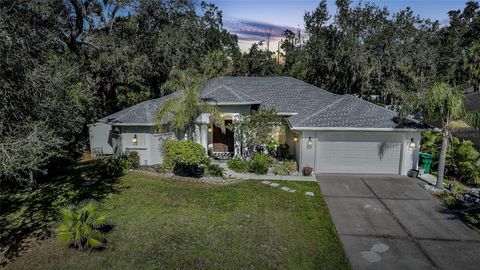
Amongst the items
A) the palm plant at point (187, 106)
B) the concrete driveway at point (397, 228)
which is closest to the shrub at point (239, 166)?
the palm plant at point (187, 106)

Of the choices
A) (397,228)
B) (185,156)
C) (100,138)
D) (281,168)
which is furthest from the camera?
(100,138)

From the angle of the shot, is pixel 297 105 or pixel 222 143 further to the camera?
pixel 222 143

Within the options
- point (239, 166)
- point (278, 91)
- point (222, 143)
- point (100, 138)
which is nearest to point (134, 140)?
point (100, 138)

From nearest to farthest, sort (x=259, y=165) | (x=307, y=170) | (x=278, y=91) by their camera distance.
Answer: (x=307, y=170) < (x=259, y=165) < (x=278, y=91)

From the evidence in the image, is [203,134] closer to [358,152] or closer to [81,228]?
[358,152]

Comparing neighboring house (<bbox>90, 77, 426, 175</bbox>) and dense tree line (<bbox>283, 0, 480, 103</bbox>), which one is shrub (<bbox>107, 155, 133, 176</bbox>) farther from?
dense tree line (<bbox>283, 0, 480, 103</bbox>)

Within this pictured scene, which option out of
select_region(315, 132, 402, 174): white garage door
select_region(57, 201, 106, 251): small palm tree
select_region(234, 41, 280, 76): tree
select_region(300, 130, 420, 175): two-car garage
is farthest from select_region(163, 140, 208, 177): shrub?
select_region(234, 41, 280, 76): tree

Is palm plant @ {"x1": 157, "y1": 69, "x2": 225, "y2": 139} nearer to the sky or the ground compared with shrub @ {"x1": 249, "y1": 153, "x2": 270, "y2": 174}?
nearer to the sky
